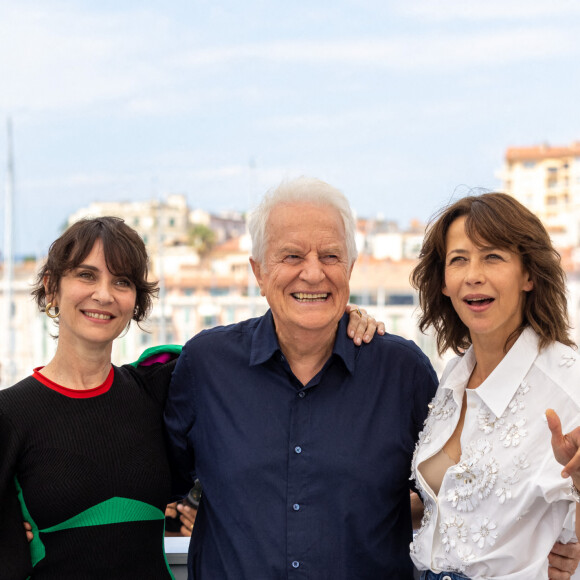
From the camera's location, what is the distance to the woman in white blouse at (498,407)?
5.83ft

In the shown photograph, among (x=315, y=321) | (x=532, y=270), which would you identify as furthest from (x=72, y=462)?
(x=532, y=270)

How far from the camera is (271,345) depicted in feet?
7.09

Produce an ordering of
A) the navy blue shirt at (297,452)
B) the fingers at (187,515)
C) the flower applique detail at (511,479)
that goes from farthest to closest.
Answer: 1. the fingers at (187,515)
2. the navy blue shirt at (297,452)
3. the flower applique detail at (511,479)

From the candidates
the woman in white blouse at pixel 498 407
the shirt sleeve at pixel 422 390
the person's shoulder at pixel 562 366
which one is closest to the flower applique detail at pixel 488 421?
the woman in white blouse at pixel 498 407

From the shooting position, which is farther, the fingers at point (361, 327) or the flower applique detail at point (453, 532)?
the fingers at point (361, 327)

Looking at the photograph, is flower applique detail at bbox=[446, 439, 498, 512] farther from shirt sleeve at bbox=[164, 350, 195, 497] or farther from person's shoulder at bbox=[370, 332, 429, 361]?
shirt sleeve at bbox=[164, 350, 195, 497]

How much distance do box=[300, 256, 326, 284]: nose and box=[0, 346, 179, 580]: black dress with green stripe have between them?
1.81ft

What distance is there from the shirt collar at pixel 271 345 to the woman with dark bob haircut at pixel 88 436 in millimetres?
36

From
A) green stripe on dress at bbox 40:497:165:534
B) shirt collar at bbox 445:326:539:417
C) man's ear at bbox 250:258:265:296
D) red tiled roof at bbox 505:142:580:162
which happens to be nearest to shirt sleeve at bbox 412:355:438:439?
shirt collar at bbox 445:326:539:417

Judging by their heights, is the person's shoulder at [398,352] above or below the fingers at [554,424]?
above

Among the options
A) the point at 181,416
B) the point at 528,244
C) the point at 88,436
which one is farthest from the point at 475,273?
the point at 88,436

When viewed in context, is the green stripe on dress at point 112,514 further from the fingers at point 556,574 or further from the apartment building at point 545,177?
the apartment building at point 545,177

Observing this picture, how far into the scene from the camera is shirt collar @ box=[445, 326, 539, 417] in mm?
1863

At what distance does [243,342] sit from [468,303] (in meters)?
0.60
